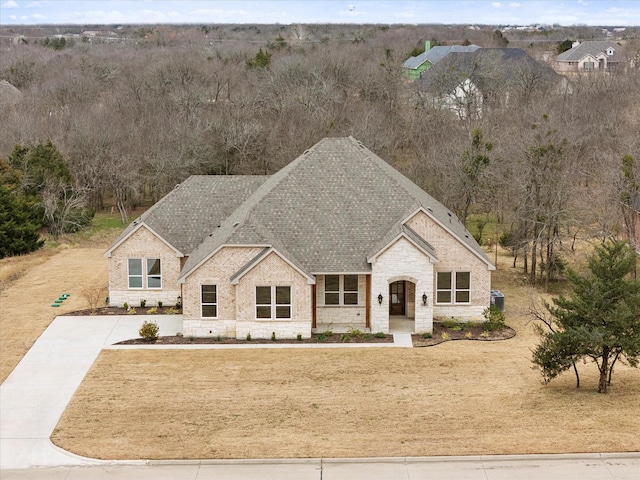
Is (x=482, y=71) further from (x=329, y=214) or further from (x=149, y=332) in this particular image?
(x=149, y=332)

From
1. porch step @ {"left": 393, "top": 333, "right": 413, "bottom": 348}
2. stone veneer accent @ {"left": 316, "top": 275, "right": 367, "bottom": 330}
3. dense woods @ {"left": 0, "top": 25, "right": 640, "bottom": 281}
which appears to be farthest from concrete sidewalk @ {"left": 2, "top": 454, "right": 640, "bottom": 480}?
dense woods @ {"left": 0, "top": 25, "right": 640, "bottom": 281}

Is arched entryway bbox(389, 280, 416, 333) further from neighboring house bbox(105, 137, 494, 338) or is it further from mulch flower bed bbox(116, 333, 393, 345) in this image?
mulch flower bed bbox(116, 333, 393, 345)

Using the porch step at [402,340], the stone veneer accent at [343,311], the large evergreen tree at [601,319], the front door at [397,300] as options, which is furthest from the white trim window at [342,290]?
the large evergreen tree at [601,319]

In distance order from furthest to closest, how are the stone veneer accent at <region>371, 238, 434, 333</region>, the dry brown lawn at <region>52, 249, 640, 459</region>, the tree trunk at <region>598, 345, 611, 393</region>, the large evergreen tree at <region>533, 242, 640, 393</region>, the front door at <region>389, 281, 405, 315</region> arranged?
1. the front door at <region>389, 281, 405, 315</region>
2. the stone veneer accent at <region>371, 238, 434, 333</region>
3. the tree trunk at <region>598, 345, 611, 393</region>
4. the large evergreen tree at <region>533, 242, 640, 393</region>
5. the dry brown lawn at <region>52, 249, 640, 459</region>

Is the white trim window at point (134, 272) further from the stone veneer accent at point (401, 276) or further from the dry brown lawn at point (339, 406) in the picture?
the stone veneer accent at point (401, 276)

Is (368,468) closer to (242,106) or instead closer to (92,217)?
(92,217)

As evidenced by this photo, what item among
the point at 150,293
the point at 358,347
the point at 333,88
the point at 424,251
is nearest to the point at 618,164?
the point at 424,251
